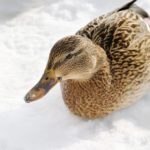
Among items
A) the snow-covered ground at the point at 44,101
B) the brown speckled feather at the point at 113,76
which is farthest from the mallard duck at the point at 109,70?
the snow-covered ground at the point at 44,101

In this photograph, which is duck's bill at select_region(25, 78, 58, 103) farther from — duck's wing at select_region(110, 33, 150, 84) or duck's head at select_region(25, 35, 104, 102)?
duck's wing at select_region(110, 33, 150, 84)

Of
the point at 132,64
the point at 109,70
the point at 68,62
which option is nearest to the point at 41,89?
the point at 68,62

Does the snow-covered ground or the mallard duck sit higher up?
the mallard duck

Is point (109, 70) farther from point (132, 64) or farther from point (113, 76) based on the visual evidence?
point (132, 64)

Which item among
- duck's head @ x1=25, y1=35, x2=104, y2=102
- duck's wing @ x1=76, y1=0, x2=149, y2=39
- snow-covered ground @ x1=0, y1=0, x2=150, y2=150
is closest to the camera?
duck's head @ x1=25, y1=35, x2=104, y2=102

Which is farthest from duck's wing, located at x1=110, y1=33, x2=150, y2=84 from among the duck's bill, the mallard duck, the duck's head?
the duck's bill

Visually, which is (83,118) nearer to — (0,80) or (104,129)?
(104,129)

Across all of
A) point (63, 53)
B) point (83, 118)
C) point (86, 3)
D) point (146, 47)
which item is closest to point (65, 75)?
point (63, 53)

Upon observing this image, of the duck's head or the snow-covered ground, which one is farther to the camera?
the snow-covered ground
